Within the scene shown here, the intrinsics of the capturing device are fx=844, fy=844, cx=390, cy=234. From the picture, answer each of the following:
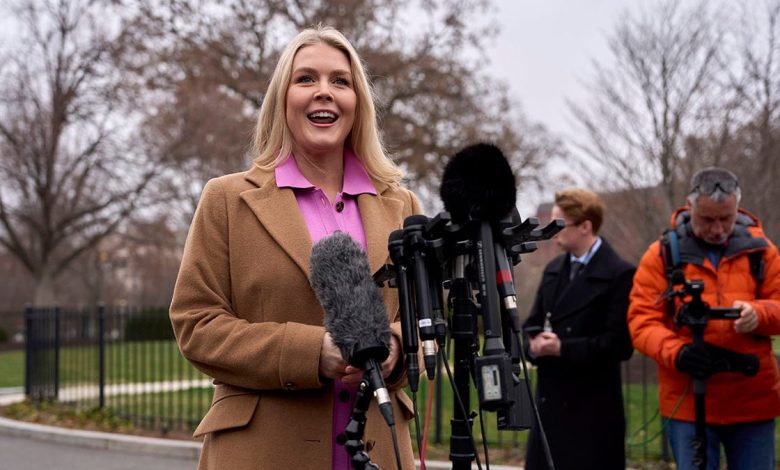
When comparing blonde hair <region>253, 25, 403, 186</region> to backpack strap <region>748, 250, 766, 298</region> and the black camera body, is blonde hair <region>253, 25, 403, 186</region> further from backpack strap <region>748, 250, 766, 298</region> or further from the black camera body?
backpack strap <region>748, 250, 766, 298</region>

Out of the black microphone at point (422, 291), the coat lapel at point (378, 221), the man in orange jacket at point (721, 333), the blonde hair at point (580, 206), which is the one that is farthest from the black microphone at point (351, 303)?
the blonde hair at point (580, 206)

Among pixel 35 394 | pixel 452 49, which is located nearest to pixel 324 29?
pixel 35 394

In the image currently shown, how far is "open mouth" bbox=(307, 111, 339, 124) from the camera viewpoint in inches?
108

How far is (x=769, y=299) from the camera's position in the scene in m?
4.51

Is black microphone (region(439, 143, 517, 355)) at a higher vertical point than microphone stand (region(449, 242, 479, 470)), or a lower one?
higher

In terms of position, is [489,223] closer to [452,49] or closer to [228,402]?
[228,402]

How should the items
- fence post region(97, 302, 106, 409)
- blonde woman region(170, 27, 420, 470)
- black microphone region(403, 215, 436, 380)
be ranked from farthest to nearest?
fence post region(97, 302, 106, 409) < blonde woman region(170, 27, 420, 470) < black microphone region(403, 215, 436, 380)

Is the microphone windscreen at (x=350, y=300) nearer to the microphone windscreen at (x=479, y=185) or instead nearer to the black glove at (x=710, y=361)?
the microphone windscreen at (x=479, y=185)

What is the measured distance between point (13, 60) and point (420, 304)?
25500 millimetres

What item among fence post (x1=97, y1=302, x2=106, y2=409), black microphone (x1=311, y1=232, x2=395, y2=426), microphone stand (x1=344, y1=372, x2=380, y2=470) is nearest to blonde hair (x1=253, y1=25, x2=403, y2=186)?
black microphone (x1=311, y1=232, x2=395, y2=426)

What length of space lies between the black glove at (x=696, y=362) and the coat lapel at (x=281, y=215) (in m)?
2.53

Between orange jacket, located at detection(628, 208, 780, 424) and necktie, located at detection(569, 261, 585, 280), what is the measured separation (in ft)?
1.90

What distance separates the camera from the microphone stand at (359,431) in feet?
6.84

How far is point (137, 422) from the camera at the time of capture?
10.5 meters
